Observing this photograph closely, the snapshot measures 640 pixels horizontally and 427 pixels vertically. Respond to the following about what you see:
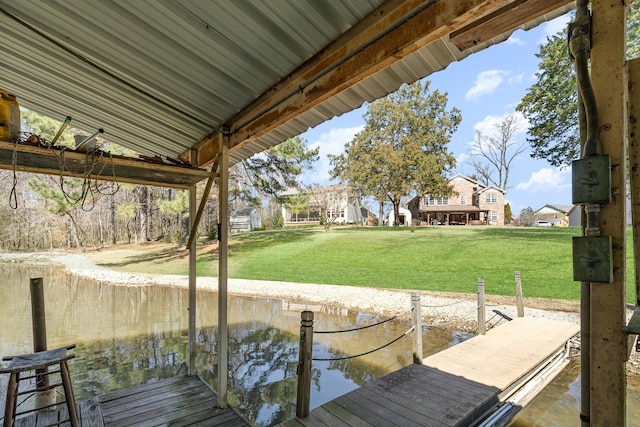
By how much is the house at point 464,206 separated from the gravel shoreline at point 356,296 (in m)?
16.1

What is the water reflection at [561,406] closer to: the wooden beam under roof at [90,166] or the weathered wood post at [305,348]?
the weathered wood post at [305,348]

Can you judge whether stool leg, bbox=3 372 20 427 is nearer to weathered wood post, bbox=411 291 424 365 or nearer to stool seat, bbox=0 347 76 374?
stool seat, bbox=0 347 76 374

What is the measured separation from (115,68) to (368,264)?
11923 mm

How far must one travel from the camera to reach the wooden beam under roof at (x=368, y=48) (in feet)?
4.26

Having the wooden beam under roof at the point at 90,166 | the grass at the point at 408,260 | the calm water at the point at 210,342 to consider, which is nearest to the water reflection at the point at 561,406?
the calm water at the point at 210,342

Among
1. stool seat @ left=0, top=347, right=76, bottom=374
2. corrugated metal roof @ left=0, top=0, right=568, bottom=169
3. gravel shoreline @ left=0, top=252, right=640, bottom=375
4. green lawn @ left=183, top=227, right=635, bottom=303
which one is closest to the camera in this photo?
corrugated metal roof @ left=0, top=0, right=568, bottom=169

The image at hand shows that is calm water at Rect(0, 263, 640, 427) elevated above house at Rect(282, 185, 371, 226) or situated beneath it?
situated beneath

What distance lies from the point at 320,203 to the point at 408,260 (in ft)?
32.8

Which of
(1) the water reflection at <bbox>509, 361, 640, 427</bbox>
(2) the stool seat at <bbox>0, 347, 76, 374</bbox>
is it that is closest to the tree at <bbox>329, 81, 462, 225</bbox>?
(1) the water reflection at <bbox>509, 361, 640, 427</bbox>

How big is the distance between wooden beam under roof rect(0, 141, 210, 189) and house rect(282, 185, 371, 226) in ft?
39.5

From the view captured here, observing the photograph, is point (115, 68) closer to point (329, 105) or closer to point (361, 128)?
point (329, 105)

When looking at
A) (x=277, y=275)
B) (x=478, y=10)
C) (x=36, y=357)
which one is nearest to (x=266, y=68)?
(x=478, y=10)

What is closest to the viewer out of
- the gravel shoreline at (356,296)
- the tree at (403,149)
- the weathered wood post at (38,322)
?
the weathered wood post at (38,322)

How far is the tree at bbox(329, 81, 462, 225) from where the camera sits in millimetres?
18188
